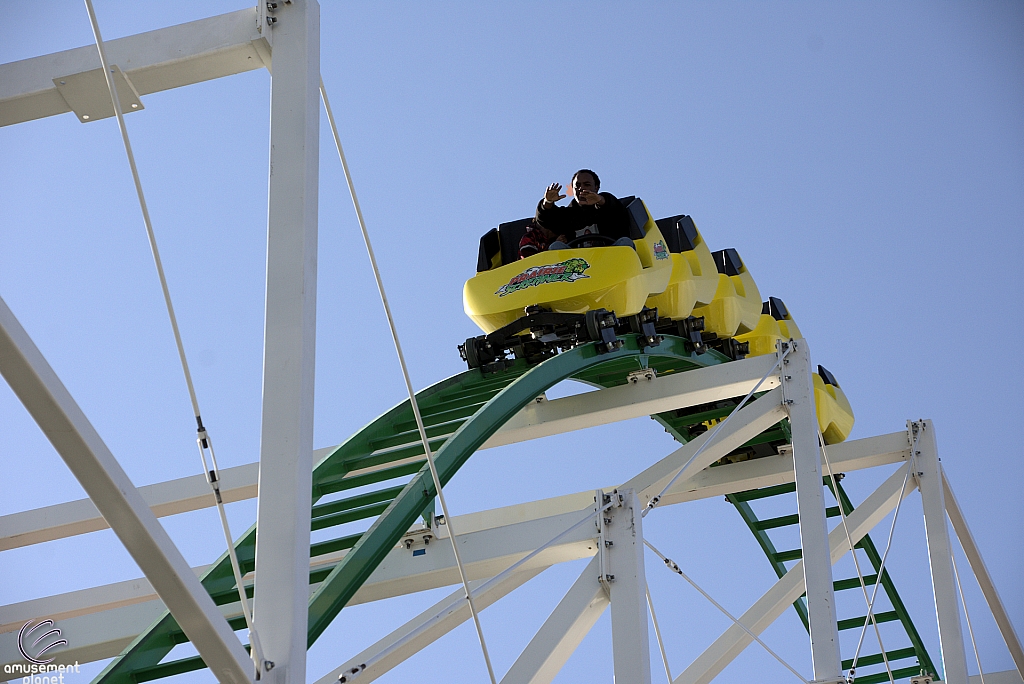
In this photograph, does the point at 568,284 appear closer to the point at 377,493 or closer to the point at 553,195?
the point at 553,195

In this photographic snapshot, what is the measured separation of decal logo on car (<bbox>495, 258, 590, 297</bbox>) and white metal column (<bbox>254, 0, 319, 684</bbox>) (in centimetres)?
301

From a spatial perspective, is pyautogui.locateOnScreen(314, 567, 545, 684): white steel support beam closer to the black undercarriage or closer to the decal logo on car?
the black undercarriage

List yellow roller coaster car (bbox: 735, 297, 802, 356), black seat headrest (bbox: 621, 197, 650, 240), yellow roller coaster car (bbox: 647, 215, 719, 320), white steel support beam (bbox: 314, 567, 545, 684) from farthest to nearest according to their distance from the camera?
yellow roller coaster car (bbox: 735, 297, 802, 356) < yellow roller coaster car (bbox: 647, 215, 719, 320) < black seat headrest (bbox: 621, 197, 650, 240) < white steel support beam (bbox: 314, 567, 545, 684)

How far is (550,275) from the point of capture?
247 inches

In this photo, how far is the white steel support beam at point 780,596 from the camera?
6.45 metres

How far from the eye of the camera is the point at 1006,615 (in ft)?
27.8

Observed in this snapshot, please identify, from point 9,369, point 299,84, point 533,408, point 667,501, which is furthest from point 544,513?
point 9,369

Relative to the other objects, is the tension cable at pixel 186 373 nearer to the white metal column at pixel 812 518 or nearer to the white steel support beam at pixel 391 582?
the white steel support beam at pixel 391 582

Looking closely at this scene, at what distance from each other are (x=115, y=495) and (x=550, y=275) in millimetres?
4235

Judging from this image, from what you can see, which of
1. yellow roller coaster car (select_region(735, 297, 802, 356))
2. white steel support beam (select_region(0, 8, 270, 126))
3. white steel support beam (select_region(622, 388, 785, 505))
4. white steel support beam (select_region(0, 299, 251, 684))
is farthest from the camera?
yellow roller coaster car (select_region(735, 297, 802, 356))

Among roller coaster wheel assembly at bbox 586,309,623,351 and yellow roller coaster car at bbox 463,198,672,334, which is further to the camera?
yellow roller coaster car at bbox 463,198,672,334

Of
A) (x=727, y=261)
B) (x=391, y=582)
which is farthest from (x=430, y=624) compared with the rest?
(x=727, y=261)

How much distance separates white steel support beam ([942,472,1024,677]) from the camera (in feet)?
27.5

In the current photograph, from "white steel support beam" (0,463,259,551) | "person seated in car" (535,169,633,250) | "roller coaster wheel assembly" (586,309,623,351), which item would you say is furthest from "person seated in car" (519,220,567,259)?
"white steel support beam" (0,463,259,551)
